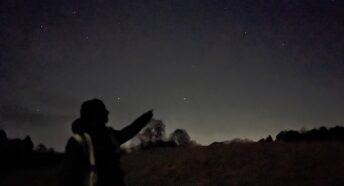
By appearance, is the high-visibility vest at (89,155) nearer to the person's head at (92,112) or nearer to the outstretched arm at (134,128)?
the person's head at (92,112)

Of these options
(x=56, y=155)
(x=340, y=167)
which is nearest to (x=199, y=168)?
(x=340, y=167)

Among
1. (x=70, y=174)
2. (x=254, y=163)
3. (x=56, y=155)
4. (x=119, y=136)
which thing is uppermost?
(x=56, y=155)

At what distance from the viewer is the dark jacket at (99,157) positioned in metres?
4.45

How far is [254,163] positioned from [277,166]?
179cm

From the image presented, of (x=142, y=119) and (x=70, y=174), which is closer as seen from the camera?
(x=70, y=174)

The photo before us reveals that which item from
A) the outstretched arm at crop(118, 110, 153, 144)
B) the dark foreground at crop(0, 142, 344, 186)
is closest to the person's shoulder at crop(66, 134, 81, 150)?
the outstretched arm at crop(118, 110, 153, 144)

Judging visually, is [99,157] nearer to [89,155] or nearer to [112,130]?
[89,155]

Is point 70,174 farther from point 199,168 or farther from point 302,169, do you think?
point 199,168

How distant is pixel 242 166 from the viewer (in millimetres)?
29359

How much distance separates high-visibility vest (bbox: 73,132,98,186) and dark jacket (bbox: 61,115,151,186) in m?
0.03

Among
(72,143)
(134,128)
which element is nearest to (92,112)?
(72,143)

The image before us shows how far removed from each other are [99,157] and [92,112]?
0.43m

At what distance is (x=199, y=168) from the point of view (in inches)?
1212

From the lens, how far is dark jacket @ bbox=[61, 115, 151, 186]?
175 inches
